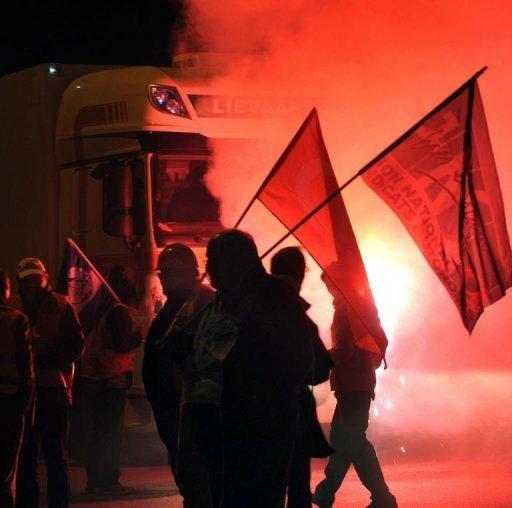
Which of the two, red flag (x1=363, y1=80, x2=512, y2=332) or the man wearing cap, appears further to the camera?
the man wearing cap

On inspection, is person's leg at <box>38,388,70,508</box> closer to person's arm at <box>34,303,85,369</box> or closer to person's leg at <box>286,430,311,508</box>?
person's arm at <box>34,303,85,369</box>

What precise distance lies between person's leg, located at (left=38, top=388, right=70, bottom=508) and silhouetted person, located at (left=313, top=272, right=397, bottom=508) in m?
1.69

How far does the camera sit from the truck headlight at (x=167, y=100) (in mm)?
12406

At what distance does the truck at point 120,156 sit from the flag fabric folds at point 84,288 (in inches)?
47.7

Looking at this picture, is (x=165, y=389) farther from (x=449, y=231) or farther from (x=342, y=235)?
(x=449, y=231)

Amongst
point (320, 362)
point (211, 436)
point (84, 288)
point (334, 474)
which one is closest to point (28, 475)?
point (334, 474)

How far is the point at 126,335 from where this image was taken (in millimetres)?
10523

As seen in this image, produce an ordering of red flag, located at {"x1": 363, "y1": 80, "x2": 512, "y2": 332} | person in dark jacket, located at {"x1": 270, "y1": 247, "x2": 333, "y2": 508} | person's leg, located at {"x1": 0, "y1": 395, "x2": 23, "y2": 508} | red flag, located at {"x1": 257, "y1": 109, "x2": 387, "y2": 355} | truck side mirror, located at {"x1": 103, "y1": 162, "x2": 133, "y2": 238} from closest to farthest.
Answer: person in dark jacket, located at {"x1": 270, "y1": 247, "x2": 333, "y2": 508}, red flag, located at {"x1": 363, "y1": 80, "x2": 512, "y2": 332}, red flag, located at {"x1": 257, "y1": 109, "x2": 387, "y2": 355}, person's leg, located at {"x1": 0, "y1": 395, "x2": 23, "y2": 508}, truck side mirror, located at {"x1": 103, "y1": 162, "x2": 133, "y2": 238}

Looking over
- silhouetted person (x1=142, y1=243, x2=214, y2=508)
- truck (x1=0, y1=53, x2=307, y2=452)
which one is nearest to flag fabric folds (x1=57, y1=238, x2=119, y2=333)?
truck (x1=0, y1=53, x2=307, y2=452)

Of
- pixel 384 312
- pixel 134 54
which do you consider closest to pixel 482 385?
pixel 384 312

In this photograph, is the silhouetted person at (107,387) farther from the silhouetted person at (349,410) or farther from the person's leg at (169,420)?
the person's leg at (169,420)

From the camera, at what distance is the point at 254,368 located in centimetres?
550

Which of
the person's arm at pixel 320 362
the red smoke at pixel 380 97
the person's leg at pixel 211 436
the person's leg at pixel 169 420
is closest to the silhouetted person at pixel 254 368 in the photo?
the person's leg at pixel 211 436

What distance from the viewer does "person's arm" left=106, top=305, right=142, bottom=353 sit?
1048 cm
